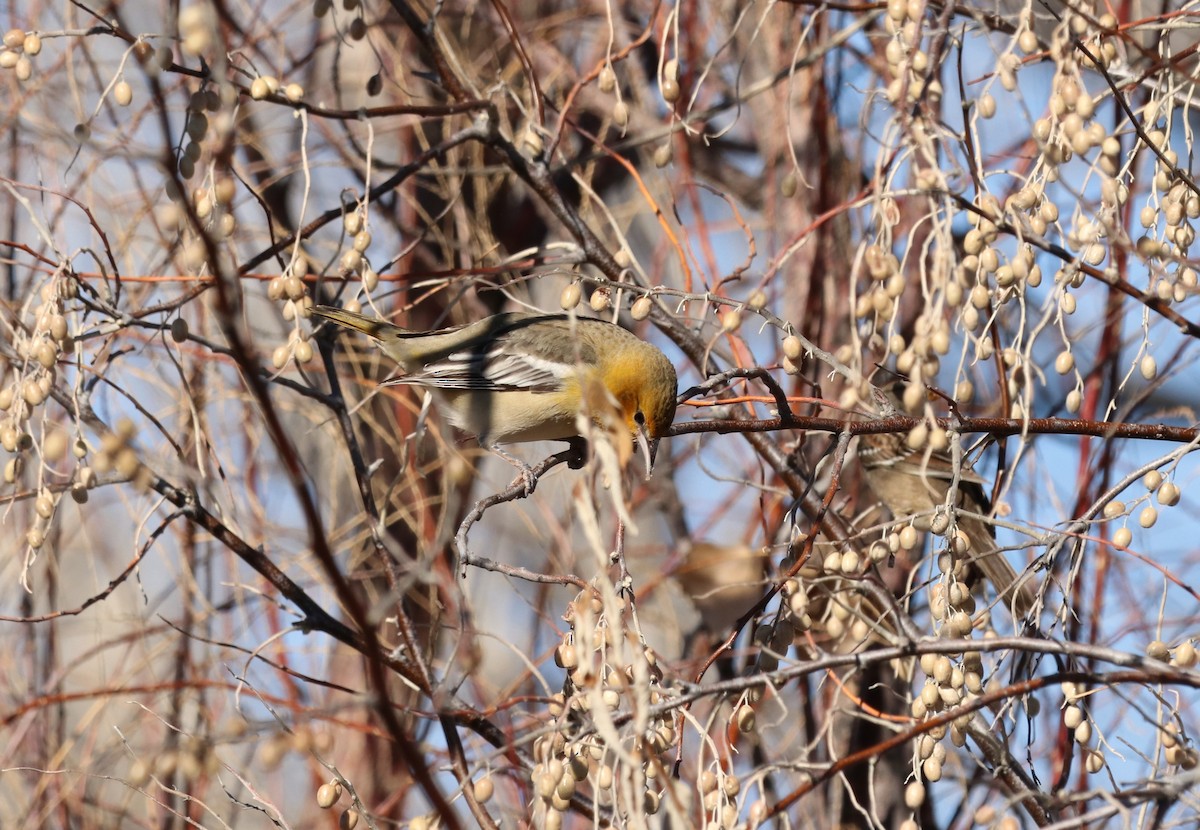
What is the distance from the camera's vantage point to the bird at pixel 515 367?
4.76 m

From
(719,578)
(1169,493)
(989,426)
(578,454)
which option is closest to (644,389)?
(578,454)

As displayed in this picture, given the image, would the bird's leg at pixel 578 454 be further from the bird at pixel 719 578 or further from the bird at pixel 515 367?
the bird at pixel 719 578

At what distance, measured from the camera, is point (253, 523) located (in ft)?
18.1

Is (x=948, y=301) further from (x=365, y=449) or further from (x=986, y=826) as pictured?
(x=365, y=449)

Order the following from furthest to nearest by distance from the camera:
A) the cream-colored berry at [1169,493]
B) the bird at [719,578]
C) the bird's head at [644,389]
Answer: the bird at [719,578] → the bird's head at [644,389] → the cream-colored berry at [1169,493]

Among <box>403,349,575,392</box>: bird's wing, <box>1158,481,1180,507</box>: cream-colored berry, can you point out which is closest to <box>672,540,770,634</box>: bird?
<box>403,349,575,392</box>: bird's wing

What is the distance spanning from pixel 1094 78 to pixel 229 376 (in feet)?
15.5

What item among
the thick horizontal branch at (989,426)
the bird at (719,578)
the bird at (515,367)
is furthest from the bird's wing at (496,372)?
the thick horizontal branch at (989,426)

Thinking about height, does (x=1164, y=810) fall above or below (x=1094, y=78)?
below

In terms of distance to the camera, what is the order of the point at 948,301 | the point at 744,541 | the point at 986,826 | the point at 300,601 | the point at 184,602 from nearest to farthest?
the point at 948,301, the point at 986,826, the point at 300,601, the point at 184,602, the point at 744,541

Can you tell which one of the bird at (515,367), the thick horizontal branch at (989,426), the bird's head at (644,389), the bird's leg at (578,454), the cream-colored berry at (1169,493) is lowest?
the cream-colored berry at (1169,493)

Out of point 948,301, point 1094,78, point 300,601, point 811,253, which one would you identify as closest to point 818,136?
point 811,253

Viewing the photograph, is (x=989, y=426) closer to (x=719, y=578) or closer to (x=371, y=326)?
(x=719, y=578)

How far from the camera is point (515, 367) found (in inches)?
206
